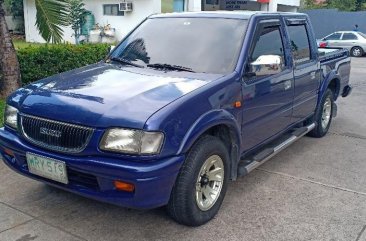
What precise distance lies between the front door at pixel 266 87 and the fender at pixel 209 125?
22cm

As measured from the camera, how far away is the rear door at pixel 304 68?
5.07 m

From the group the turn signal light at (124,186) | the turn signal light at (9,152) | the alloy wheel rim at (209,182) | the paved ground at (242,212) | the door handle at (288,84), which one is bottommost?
the paved ground at (242,212)

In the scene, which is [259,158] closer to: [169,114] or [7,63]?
[169,114]

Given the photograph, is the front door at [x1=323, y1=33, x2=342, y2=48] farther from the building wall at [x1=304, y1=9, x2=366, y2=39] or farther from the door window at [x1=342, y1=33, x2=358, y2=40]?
the building wall at [x1=304, y1=9, x2=366, y2=39]

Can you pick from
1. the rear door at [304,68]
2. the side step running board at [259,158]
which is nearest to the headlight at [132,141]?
the side step running board at [259,158]

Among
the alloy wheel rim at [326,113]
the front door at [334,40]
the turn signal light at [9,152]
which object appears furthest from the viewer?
the front door at [334,40]

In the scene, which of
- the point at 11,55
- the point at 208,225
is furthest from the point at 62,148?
the point at 11,55

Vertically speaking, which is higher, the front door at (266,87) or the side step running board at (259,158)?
the front door at (266,87)

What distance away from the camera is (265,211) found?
3.89 meters

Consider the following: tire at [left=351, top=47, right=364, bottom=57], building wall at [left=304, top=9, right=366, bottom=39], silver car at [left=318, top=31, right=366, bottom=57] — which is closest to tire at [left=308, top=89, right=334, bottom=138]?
silver car at [left=318, top=31, right=366, bottom=57]

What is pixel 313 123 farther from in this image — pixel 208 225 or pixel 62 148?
pixel 62 148

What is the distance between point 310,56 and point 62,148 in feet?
12.2

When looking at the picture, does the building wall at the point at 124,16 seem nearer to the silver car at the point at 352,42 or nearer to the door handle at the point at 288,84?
the silver car at the point at 352,42

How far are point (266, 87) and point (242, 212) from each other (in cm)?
Answer: 131
